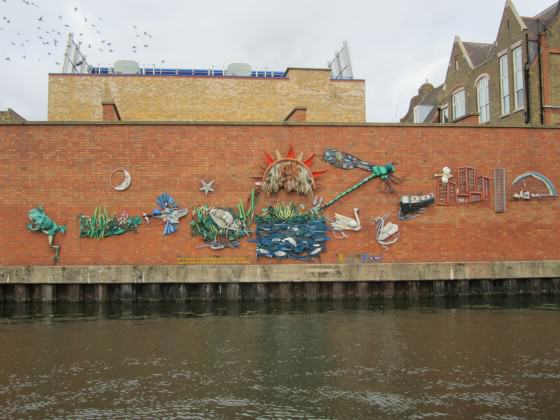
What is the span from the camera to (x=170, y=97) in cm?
2703

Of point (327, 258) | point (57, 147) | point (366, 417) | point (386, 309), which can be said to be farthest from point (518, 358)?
point (57, 147)

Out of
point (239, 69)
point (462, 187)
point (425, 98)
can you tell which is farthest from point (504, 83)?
point (425, 98)

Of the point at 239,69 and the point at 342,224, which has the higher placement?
the point at 239,69

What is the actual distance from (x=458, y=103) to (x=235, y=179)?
25.8 metres

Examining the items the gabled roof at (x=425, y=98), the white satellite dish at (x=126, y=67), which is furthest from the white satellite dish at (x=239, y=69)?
the gabled roof at (x=425, y=98)

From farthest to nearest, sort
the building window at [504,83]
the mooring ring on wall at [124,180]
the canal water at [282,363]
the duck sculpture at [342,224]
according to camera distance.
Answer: the building window at [504,83]
the duck sculpture at [342,224]
the mooring ring on wall at [124,180]
the canal water at [282,363]

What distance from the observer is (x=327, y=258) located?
1549cm

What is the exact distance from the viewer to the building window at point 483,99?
3217cm

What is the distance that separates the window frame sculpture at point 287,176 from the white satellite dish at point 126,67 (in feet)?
53.7

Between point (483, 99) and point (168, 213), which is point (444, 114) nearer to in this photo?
point (483, 99)

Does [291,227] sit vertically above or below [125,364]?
above

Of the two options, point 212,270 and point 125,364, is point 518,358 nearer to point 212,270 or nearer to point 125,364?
point 125,364

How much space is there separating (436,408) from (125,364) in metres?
4.80

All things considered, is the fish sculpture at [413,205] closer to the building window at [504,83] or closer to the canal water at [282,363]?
the canal water at [282,363]
